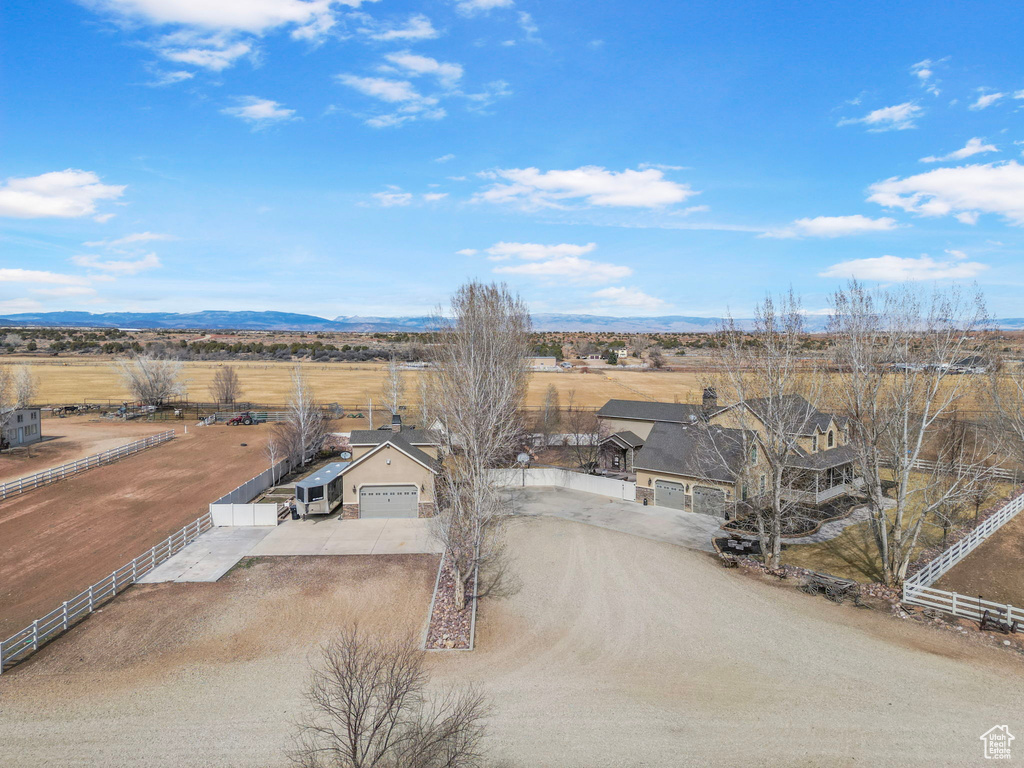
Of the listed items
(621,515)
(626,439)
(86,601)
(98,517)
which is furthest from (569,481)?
(98,517)

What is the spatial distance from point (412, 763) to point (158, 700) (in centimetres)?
946

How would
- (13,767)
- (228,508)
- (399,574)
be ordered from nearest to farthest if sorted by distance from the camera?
(13,767) → (399,574) → (228,508)

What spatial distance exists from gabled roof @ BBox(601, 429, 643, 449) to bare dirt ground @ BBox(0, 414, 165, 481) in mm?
39649

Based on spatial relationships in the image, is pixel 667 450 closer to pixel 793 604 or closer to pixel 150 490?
pixel 793 604

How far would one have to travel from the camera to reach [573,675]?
15.4 meters

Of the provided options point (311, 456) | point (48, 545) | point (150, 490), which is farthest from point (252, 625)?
point (311, 456)

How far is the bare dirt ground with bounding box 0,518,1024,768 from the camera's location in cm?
1253

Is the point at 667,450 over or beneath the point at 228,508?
over

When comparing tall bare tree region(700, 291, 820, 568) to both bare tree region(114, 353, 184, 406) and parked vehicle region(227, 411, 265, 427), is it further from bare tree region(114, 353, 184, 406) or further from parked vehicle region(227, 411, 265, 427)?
bare tree region(114, 353, 184, 406)

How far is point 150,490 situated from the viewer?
3450 centimetres

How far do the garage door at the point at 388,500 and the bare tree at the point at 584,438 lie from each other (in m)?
14.4

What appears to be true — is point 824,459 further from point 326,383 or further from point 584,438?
point 326,383

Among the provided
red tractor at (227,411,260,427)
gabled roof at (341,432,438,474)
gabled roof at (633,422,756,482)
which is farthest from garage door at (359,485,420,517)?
red tractor at (227,411,260,427)

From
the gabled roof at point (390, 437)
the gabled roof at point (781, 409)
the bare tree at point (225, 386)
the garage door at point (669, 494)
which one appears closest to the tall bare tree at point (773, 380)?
the gabled roof at point (781, 409)
